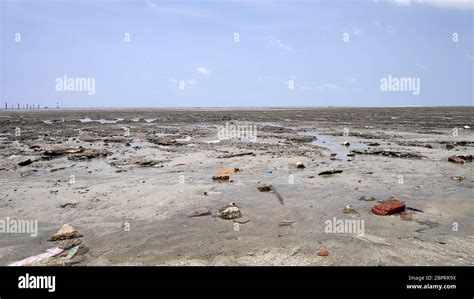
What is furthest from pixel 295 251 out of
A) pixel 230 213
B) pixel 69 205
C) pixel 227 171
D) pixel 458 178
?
pixel 458 178

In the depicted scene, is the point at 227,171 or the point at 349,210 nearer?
the point at 349,210

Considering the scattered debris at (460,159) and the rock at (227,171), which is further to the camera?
the scattered debris at (460,159)

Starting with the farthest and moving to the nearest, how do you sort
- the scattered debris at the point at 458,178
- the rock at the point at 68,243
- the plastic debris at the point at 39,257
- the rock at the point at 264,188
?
the scattered debris at the point at 458,178
the rock at the point at 264,188
the rock at the point at 68,243
the plastic debris at the point at 39,257

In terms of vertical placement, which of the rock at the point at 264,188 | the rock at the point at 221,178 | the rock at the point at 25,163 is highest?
the rock at the point at 25,163

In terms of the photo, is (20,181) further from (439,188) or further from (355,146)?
(355,146)

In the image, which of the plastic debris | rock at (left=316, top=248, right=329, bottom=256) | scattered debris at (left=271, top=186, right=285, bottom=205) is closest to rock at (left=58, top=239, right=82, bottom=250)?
the plastic debris

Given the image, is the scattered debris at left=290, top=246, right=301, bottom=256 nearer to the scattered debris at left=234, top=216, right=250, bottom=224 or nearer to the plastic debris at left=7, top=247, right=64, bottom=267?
the scattered debris at left=234, top=216, right=250, bottom=224

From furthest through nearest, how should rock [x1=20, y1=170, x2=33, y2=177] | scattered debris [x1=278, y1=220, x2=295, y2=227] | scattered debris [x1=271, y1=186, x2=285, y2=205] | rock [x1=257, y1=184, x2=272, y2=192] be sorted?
rock [x1=20, y1=170, x2=33, y2=177] → rock [x1=257, y1=184, x2=272, y2=192] → scattered debris [x1=271, y1=186, x2=285, y2=205] → scattered debris [x1=278, y1=220, x2=295, y2=227]

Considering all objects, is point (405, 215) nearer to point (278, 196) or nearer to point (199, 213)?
point (278, 196)

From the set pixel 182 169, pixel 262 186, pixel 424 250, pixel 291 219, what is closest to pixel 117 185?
pixel 182 169

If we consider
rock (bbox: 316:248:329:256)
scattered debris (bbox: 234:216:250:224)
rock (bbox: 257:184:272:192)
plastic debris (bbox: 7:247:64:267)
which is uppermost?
rock (bbox: 257:184:272:192)

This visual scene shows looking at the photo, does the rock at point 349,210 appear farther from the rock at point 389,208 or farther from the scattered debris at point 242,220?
the scattered debris at point 242,220

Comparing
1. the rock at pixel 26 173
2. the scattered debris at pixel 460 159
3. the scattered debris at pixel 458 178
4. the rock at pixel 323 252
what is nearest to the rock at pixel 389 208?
the rock at pixel 323 252
